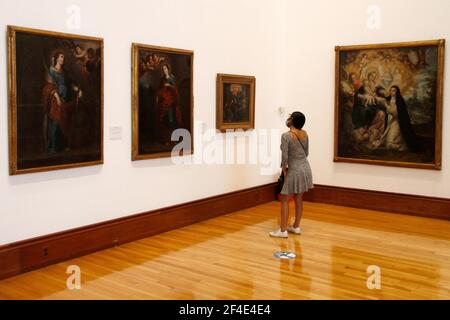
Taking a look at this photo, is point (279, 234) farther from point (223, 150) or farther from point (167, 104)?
point (167, 104)

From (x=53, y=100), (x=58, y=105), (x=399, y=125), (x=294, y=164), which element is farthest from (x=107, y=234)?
(x=399, y=125)

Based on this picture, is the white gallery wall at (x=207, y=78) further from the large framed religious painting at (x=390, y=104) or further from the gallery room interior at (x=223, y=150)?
the large framed religious painting at (x=390, y=104)

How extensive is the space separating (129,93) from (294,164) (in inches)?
128

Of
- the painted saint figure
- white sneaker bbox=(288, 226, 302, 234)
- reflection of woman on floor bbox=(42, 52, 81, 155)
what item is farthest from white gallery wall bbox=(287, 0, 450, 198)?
reflection of woman on floor bbox=(42, 52, 81, 155)

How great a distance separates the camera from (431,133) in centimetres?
1191

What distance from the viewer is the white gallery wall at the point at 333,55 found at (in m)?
11.8

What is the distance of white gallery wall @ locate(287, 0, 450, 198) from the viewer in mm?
11844

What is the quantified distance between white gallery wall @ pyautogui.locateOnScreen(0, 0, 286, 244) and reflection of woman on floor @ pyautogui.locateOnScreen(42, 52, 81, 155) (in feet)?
1.57

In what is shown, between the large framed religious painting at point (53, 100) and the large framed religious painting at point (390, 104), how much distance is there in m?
6.59

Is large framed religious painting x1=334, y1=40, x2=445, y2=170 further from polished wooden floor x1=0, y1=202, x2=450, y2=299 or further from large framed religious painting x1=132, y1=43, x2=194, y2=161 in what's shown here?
large framed religious painting x1=132, y1=43, x2=194, y2=161

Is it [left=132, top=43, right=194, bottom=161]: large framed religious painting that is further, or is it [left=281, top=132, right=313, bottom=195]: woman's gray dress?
[left=281, top=132, right=313, bottom=195]: woman's gray dress

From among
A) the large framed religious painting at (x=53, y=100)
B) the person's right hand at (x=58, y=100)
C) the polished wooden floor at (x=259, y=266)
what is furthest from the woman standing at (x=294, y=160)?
the person's right hand at (x=58, y=100)

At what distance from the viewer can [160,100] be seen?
9.95m

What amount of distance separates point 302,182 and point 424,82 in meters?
4.16
